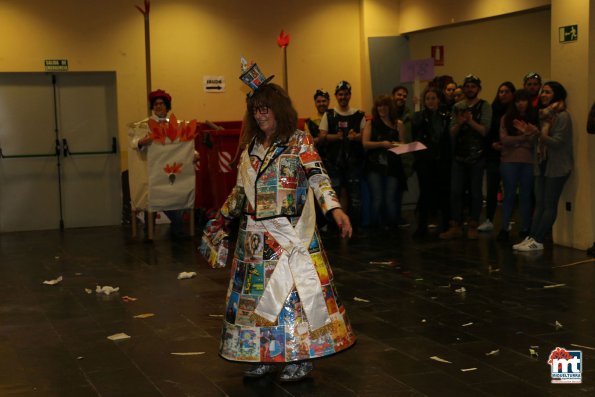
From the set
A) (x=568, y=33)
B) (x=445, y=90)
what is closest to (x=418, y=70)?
(x=445, y=90)

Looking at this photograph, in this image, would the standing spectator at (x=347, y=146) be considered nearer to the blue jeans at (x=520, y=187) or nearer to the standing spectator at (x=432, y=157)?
the standing spectator at (x=432, y=157)

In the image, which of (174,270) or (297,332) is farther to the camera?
(174,270)

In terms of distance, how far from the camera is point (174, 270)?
892cm

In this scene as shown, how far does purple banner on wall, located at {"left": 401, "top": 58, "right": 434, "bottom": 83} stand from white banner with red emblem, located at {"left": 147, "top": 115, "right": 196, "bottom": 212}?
10.2 ft

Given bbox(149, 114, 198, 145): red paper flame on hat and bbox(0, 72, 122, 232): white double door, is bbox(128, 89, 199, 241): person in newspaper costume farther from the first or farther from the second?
bbox(0, 72, 122, 232): white double door

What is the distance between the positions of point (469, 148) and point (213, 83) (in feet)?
14.3

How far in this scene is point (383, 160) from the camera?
10914 millimetres

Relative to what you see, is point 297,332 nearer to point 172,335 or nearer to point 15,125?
point 172,335

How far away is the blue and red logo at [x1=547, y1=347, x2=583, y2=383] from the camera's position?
16.6 feet

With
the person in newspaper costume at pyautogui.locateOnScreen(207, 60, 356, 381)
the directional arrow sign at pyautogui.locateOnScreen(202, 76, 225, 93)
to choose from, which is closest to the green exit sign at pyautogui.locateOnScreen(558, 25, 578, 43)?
the directional arrow sign at pyautogui.locateOnScreen(202, 76, 225, 93)

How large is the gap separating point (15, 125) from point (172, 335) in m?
6.92

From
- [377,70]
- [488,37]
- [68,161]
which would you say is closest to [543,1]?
[377,70]

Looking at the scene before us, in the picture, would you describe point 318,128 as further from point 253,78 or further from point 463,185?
point 253,78

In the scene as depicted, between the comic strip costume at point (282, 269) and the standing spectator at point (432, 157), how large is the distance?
552 centimetres
